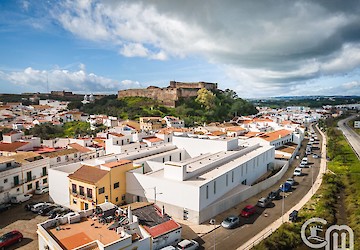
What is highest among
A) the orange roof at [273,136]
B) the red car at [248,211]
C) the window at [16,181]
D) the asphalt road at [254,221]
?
the orange roof at [273,136]

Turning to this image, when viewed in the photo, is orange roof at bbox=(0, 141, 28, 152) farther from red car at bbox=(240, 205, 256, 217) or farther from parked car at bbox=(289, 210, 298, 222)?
parked car at bbox=(289, 210, 298, 222)

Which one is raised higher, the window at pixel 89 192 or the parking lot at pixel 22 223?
the window at pixel 89 192

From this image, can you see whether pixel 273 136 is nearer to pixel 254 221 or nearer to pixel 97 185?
pixel 254 221

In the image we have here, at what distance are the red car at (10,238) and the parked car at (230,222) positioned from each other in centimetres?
1255

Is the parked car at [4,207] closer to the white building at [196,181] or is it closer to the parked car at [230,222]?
the white building at [196,181]

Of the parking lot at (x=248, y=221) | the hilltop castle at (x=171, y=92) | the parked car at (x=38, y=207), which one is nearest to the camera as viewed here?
the parking lot at (x=248, y=221)

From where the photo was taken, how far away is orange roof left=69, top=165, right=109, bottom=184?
2054 cm

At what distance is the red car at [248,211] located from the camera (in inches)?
791

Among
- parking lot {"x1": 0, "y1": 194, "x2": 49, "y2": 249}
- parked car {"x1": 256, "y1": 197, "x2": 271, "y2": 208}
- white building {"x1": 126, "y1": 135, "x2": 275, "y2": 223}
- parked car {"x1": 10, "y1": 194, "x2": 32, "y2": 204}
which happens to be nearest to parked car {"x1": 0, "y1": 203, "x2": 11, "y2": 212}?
parking lot {"x1": 0, "y1": 194, "x2": 49, "y2": 249}

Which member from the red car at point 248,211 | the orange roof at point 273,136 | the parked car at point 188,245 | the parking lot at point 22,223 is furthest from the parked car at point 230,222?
the orange roof at point 273,136

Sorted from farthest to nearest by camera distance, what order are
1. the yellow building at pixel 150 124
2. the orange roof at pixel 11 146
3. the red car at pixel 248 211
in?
1. the yellow building at pixel 150 124
2. the orange roof at pixel 11 146
3. the red car at pixel 248 211

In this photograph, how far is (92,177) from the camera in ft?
68.3

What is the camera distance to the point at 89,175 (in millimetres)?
21203

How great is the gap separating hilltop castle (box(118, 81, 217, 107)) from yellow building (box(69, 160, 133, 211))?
200ft
